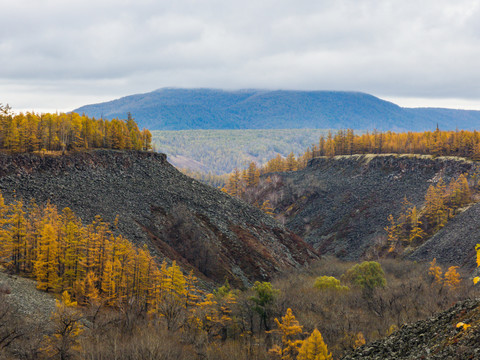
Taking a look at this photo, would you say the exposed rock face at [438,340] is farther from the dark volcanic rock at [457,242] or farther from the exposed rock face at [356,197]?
the exposed rock face at [356,197]

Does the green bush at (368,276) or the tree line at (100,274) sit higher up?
the tree line at (100,274)

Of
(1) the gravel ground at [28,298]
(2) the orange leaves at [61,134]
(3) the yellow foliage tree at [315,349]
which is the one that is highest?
(2) the orange leaves at [61,134]

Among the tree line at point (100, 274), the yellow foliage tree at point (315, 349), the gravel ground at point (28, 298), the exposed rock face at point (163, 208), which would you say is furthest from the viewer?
the exposed rock face at point (163, 208)

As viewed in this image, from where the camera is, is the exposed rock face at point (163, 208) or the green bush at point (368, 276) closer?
the green bush at point (368, 276)

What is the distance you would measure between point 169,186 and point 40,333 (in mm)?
76391

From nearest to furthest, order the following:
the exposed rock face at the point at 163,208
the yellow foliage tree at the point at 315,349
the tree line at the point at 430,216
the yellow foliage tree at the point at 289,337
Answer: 1. the yellow foliage tree at the point at 315,349
2. the yellow foliage tree at the point at 289,337
3. the exposed rock face at the point at 163,208
4. the tree line at the point at 430,216

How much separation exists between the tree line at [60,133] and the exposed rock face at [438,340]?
91412 millimetres

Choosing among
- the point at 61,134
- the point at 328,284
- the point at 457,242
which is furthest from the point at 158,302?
the point at 457,242

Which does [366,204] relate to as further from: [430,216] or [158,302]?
[158,302]

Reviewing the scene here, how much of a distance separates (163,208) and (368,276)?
53.9 metres

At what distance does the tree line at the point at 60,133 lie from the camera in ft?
297

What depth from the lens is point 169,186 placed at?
110m

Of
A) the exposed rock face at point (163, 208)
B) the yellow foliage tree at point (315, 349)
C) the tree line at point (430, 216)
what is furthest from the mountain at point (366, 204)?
the yellow foliage tree at point (315, 349)

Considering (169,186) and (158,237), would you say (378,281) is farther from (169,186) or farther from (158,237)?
(169,186)
